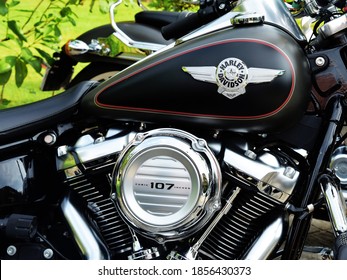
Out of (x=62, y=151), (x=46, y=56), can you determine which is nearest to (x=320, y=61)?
(x=62, y=151)

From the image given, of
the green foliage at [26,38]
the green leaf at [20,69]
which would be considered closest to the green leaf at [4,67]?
the green foliage at [26,38]

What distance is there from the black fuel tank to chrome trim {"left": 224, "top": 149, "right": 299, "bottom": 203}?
0.10m

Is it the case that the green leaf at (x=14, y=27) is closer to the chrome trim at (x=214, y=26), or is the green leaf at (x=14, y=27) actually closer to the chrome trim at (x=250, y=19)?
the chrome trim at (x=214, y=26)

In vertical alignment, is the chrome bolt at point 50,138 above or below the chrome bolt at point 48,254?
above

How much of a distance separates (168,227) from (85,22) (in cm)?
550

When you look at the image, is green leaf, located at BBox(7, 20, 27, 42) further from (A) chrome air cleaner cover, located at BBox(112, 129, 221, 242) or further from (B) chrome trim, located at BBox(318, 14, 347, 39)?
(B) chrome trim, located at BBox(318, 14, 347, 39)

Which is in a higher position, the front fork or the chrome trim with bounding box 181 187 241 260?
the front fork

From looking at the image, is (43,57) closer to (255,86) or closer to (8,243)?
(8,243)

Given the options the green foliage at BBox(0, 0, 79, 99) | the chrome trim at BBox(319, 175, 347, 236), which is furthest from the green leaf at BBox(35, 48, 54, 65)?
the chrome trim at BBox(319, 175, 347, 236)

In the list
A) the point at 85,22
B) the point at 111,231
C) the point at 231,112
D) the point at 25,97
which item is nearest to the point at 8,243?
the point at 111,231

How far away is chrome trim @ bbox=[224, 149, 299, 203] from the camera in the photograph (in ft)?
6.77

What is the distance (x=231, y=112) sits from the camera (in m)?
2.05

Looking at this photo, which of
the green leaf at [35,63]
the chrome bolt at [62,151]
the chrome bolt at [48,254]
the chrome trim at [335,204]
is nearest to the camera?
the chrome trim at [335,204]

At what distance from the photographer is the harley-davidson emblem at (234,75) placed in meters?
2.01
